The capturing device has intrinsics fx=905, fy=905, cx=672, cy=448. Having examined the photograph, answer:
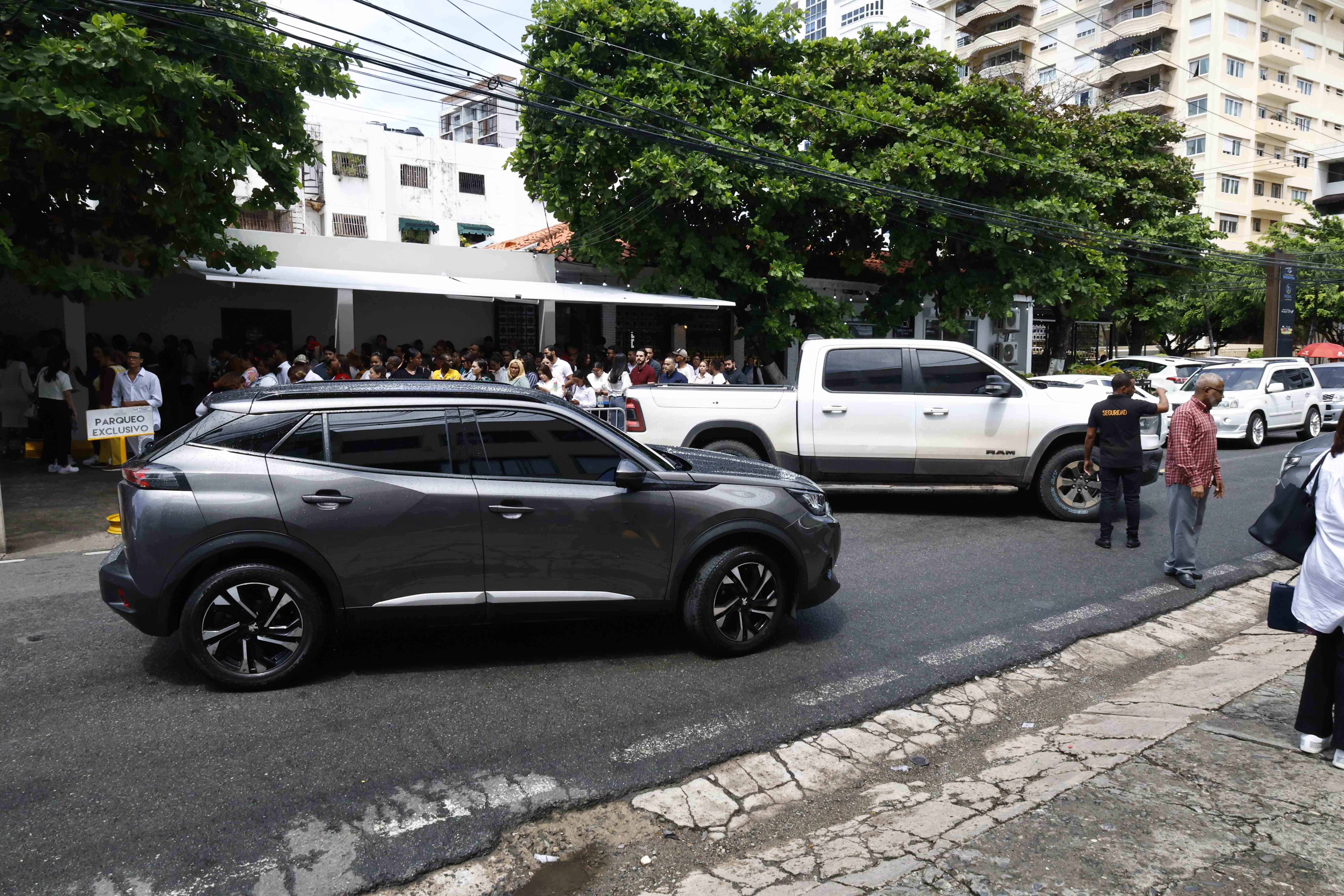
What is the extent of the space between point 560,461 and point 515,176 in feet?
125

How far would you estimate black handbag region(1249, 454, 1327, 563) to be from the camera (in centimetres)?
415

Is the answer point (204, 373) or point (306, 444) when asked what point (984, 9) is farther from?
point (306, 444)

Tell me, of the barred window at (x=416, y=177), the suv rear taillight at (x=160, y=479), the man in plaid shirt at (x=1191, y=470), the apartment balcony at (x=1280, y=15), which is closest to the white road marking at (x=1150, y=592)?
the man in plaid shirt at (x=1191, y=470)

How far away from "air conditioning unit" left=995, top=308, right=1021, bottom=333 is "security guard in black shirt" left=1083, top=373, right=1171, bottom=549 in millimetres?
22584

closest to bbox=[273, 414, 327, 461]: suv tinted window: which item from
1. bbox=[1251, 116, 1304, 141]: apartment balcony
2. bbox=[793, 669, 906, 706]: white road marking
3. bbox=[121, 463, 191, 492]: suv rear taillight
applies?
bbox=[121, 463, 191, 492]: suv rear taillight

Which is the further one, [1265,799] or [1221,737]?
[1221,737]

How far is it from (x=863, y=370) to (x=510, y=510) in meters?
5.92

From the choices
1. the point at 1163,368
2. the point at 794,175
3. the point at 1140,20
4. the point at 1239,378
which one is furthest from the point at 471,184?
the point at 1140,20

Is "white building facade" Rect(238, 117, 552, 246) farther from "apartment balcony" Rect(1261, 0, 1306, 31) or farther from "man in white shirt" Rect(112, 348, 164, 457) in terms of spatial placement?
"apartment balcony" Rect(1261, 0, 1306, 31)

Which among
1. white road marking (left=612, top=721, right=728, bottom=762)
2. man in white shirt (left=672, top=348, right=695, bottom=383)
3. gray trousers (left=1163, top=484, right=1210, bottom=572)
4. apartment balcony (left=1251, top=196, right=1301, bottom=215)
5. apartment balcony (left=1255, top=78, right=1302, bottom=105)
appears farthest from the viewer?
apartment balcony (left=1251, top=196, right=1301, bottom=215)

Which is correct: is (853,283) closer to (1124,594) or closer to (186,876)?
(1124,594)

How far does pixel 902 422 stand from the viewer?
979 cm

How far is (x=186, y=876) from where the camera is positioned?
10.6ft

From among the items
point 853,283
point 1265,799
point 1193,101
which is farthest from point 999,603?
point 1193,101
